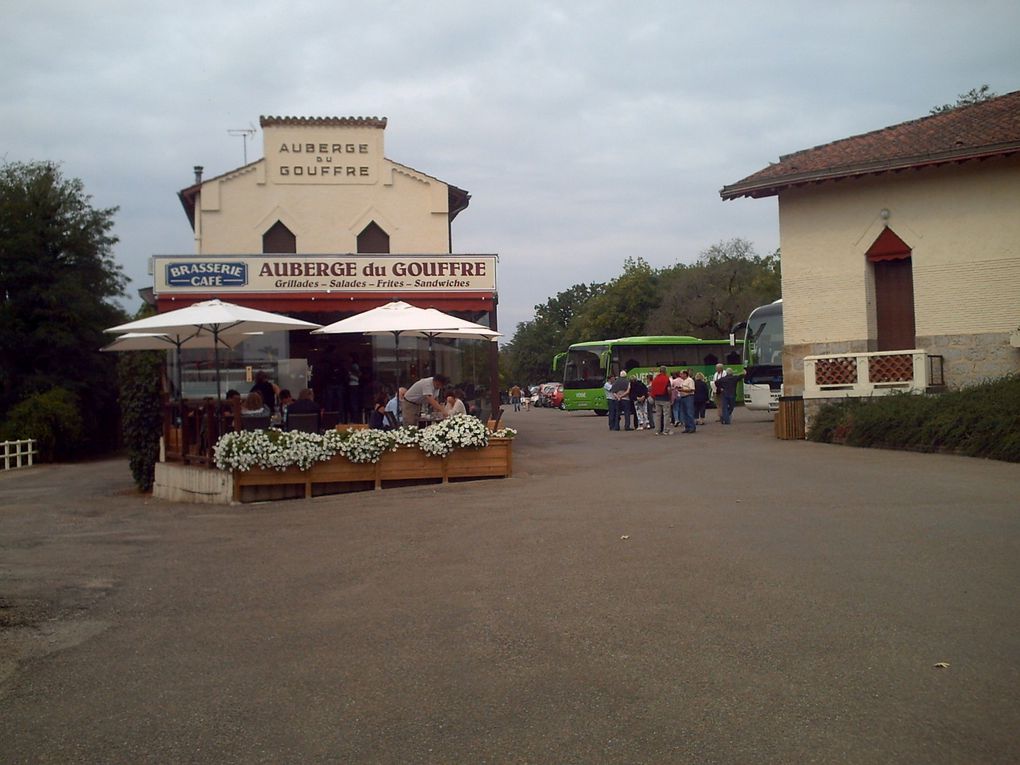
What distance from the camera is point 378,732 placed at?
4.85 metres

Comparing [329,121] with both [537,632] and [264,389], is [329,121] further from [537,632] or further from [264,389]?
[537,632]

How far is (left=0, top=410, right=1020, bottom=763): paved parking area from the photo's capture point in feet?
15.6

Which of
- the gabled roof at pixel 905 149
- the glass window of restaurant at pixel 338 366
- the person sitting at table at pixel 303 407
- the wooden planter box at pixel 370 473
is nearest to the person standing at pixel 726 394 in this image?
the gabled roof at pixel 905 149

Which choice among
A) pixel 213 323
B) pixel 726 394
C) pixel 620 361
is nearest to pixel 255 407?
pixel 213 323

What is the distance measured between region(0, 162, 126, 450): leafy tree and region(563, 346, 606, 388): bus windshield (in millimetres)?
17721

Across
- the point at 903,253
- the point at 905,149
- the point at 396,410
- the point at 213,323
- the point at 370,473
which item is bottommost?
the point at 370,473

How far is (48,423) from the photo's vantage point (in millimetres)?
30516

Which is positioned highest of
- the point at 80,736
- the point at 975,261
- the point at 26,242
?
the point at 26,242

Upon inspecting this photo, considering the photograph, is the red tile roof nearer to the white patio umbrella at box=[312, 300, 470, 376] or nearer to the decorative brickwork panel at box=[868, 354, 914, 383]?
the white patio umbrella at box=[312, 300, 470, 376]

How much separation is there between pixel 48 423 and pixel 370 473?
2004 cm

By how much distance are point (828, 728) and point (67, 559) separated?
26.6ft

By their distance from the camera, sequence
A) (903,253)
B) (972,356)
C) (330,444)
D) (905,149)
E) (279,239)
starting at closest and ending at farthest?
1. (330,444)
2. (972,356)
3. (905,149)
4. (903,253)
5. (279,239)

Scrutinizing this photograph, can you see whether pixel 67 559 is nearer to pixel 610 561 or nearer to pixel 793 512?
pixel 610 561

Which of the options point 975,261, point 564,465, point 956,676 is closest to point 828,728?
point 956,676
